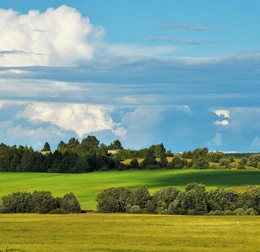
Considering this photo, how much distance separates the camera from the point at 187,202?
108 m

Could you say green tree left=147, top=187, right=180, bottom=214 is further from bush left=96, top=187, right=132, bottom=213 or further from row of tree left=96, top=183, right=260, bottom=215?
bush left=96, top=187, right=132, bottom=213

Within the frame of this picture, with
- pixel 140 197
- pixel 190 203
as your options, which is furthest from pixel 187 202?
pixel 140 197

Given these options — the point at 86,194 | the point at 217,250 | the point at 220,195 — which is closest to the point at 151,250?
the point at 217,250

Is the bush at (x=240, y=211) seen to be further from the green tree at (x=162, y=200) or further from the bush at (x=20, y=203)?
the bush at (x=20, y=203)

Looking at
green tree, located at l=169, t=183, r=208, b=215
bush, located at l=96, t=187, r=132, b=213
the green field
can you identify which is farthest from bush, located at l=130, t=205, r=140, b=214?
the green field

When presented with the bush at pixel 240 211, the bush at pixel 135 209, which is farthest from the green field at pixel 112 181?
the bush at pixel 240 211

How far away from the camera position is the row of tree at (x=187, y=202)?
107m

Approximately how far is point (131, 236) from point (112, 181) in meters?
98.6

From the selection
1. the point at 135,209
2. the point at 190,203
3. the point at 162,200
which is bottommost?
the point at 135,209

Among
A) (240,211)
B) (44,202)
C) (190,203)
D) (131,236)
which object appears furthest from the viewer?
(44,202)

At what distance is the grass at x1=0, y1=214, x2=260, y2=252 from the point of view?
5403cm

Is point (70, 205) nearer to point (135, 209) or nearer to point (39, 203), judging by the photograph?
point (39, 203)

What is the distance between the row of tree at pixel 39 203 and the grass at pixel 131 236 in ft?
76.7

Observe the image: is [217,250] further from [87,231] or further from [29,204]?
[29,204]
